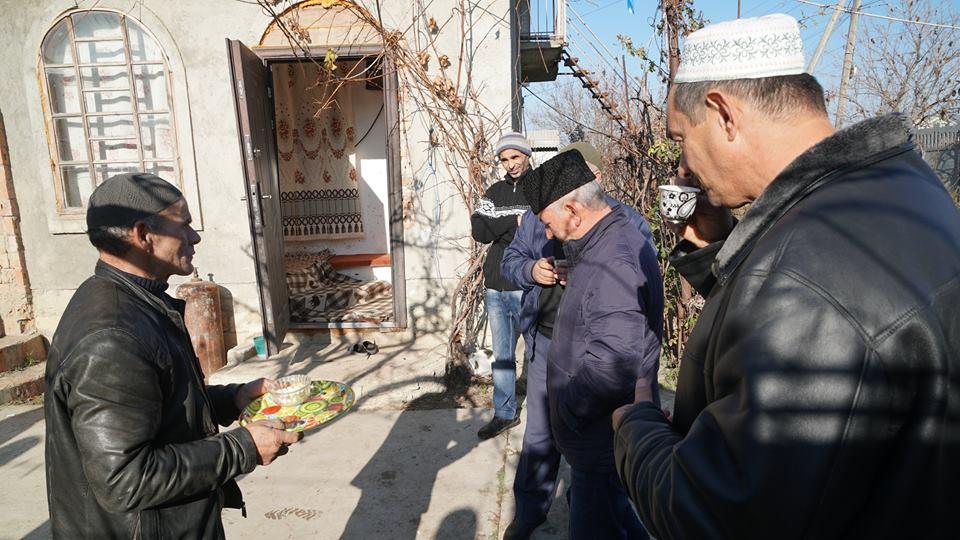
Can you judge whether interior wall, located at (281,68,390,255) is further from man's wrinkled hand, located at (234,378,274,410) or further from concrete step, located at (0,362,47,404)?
man's wrinkled hand, located at (234,378,274,410)

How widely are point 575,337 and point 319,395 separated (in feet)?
3.27

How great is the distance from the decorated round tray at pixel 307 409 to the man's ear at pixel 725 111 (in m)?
1.44

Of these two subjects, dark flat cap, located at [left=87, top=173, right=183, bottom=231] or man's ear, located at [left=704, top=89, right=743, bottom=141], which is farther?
dark flat cap, located at [left=87, top=173, right=183, bottom=231]

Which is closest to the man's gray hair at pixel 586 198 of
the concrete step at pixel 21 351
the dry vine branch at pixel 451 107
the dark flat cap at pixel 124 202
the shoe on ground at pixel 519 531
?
the dark flat cap at pixel 124 202

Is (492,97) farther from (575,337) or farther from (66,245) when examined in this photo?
(66,245)

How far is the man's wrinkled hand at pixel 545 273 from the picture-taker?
288 centimetres

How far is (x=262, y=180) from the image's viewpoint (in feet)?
16.7

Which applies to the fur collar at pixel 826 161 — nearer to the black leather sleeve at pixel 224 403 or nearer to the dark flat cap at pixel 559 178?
the dark flat cap at pixel 559 178

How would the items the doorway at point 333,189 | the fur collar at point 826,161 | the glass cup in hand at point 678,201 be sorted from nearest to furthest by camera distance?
1. the fur collar at point 826,161
2. the glass cup in hand at point 678,201
3. the doorway at point 333,189

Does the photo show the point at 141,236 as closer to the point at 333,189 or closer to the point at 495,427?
the point at 495,427

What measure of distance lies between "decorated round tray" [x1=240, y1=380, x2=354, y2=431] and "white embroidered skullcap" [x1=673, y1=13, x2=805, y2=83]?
1490 millimetres

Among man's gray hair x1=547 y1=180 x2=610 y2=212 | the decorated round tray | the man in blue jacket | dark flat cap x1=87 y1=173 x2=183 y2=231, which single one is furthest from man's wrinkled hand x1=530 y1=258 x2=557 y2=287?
dark flat cap x1=87 y1=173 x2=183 y2=231

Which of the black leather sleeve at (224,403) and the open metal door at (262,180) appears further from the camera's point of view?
the open metal door at (262,180)

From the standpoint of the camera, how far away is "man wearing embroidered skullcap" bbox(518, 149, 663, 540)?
2.03 meters
